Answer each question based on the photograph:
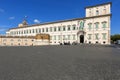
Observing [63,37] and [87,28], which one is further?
[63,37]

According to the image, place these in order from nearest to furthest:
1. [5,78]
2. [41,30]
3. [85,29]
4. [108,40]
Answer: [5,78]
[108,40]
[85,29]
[41,30]

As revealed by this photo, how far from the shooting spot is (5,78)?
407cm

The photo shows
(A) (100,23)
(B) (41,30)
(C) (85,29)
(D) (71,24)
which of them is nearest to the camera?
(A) (100,23)

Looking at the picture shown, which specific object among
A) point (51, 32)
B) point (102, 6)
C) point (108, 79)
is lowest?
point (108, 79)

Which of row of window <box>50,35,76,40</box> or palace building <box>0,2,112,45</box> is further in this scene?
row of window <box>50,35,76,40</box>

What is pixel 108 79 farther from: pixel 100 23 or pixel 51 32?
pixel 51 32

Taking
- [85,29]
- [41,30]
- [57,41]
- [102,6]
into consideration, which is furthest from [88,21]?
[41,30]

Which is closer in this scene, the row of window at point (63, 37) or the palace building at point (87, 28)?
the palace building at point (87, 28)

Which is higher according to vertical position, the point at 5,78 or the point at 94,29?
the point at 94,29

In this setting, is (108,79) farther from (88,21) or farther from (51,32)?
(51,32)

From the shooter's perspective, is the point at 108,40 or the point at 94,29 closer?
the point at 108,40

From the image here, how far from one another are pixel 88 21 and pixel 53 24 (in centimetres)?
1902

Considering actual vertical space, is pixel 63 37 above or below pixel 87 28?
below

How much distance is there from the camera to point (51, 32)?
6556 centimetres
